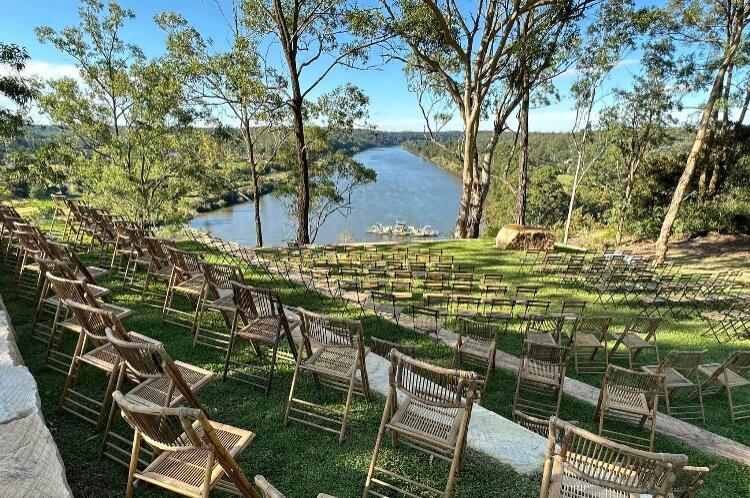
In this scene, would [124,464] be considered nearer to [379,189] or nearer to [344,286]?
[344,286]

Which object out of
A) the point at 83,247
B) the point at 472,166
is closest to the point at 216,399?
the point at 83,247

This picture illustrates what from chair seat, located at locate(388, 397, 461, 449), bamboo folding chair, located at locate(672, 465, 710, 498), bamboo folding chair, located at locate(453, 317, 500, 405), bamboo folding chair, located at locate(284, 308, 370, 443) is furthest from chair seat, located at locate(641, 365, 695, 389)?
bamboo folding chair, located at locate(284, 308, 370, 443)

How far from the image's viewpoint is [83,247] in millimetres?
10047

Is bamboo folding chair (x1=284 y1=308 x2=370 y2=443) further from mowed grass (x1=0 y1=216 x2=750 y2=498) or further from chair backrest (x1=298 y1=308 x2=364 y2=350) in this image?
mowed grass (x1=0 y1=216 x2=750 y2=498)

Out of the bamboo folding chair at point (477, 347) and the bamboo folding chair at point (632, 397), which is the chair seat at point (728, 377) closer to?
the bamboo folding chair at point (632, 397)

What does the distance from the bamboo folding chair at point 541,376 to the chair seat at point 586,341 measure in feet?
4.02

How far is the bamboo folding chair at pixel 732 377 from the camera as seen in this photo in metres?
5.43

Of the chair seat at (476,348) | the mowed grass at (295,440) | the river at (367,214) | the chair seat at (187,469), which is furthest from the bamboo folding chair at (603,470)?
the river at (367,214)

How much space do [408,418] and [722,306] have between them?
419 inches

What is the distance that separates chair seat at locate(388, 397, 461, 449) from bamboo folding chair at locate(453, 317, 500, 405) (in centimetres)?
200

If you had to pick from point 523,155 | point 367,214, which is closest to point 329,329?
point 523,155

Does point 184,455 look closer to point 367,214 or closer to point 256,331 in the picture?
point 256,331

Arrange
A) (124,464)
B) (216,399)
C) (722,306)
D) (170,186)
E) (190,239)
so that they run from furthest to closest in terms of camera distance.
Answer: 1. (170,186)
2. (190,239)
3. (722,306)
4. (216,399)
5. (124,464)

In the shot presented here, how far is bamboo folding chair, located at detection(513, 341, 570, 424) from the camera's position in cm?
487
